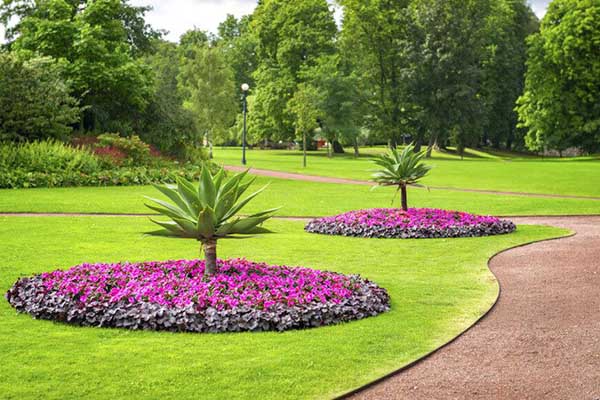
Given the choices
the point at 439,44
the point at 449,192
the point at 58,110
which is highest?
the point at 439,44

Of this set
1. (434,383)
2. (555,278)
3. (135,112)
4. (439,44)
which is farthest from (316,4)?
(434,383)

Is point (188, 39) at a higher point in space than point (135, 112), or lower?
higher

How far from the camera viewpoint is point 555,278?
11.1 meters

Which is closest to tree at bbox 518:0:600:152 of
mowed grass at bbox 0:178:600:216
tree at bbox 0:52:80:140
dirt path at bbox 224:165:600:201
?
dirt path at bbox 224:165:600:201

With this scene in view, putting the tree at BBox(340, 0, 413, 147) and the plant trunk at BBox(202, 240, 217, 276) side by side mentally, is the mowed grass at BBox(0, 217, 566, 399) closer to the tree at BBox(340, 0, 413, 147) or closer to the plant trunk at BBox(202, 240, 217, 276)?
the plant trunk at BBox(202, 240, 217, 276)

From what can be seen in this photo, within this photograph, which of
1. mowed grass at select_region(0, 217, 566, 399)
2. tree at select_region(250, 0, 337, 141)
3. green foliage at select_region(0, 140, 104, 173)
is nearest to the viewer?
mowed grass at select_region(0, 217, 566, 399)

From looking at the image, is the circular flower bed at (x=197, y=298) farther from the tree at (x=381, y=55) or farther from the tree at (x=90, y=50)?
the tree at (x=381, y=55)

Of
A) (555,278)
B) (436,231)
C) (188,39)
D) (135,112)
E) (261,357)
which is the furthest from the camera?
(188,39)

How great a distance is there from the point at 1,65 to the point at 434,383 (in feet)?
92.8

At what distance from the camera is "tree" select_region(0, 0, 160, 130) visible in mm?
34750

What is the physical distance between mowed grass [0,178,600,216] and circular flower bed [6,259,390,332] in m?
11.7

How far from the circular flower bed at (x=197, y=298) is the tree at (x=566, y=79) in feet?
191

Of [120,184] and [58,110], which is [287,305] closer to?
[120,184]

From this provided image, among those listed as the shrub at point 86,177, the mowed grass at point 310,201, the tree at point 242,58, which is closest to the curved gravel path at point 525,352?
the mowed grass at point 310,201
